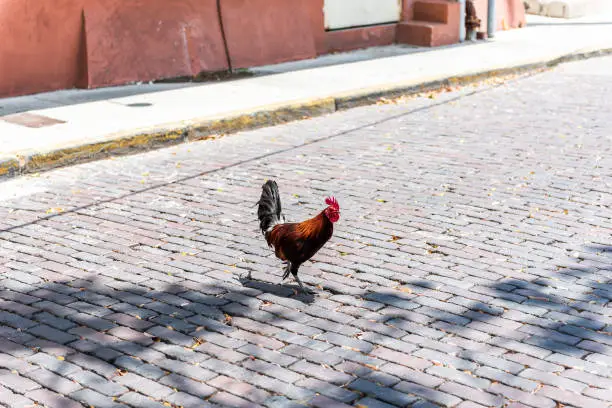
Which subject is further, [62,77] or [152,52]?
[152,52]

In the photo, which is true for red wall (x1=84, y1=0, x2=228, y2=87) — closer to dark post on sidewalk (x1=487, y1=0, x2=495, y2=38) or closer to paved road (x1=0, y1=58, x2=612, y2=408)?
paved road (x1=0, y1=58, x2=612, y2=408)

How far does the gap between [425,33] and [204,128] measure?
777 centimetres

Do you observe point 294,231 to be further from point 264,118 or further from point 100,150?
point 264,118

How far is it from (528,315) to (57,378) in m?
2.71

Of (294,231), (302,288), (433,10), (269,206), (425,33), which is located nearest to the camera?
(294,231)

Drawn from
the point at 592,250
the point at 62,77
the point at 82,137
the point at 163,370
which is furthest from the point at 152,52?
the point at 163,370

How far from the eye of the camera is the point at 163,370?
5023 millimetres

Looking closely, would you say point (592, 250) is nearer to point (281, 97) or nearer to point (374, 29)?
point (281, 97)

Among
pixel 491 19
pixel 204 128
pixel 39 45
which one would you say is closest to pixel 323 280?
pixel 204 128

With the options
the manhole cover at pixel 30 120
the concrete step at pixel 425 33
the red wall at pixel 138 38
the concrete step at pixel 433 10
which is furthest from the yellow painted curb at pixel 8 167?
the concrete step at pixel 433 10

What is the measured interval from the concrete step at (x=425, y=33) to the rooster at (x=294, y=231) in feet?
38.9

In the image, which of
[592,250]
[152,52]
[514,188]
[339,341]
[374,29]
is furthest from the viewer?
[374,29]

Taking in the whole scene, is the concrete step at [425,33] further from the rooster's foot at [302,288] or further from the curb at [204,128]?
the rooster's foot at [302,288]

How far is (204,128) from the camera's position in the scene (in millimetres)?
10859
